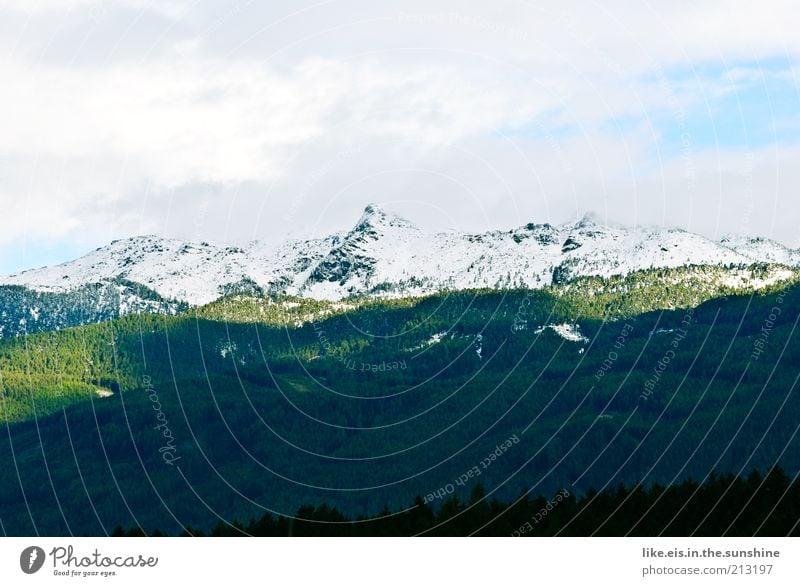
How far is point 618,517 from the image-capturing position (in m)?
104

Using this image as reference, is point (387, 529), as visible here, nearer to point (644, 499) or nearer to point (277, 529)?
point (277, 529)

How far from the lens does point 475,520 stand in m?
105

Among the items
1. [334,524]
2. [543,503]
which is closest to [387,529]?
[334,524]

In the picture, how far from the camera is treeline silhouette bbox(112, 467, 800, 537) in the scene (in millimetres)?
93188

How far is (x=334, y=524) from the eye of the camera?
107625mm

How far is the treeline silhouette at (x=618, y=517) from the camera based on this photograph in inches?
3669
